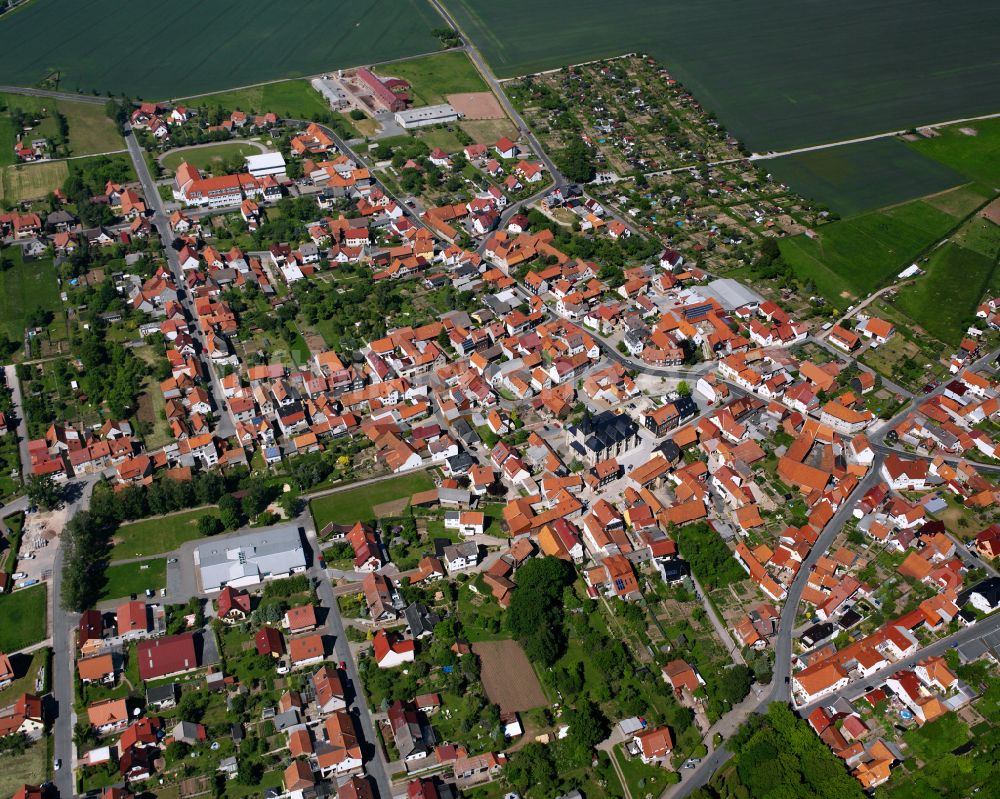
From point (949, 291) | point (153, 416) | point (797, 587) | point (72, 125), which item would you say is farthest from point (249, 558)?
point (72, 125)

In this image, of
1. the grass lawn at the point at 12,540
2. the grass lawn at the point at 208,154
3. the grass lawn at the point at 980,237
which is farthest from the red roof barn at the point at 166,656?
the grass lawn at the point at 980,237

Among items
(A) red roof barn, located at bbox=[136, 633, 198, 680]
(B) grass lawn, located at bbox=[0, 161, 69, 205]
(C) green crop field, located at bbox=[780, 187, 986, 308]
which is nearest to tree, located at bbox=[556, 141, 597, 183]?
(C) green crop field, located at bbox=[780, 187, 986, 308]

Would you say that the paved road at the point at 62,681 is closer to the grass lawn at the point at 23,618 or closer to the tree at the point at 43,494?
the grass lawn at the point at 23,618

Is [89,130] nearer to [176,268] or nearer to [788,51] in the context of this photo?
[176,268]

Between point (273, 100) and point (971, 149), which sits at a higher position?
point (273, 100)

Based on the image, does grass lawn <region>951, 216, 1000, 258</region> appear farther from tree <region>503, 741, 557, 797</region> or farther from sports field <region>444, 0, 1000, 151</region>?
tree <region>503, 741, 557, 797</region>
